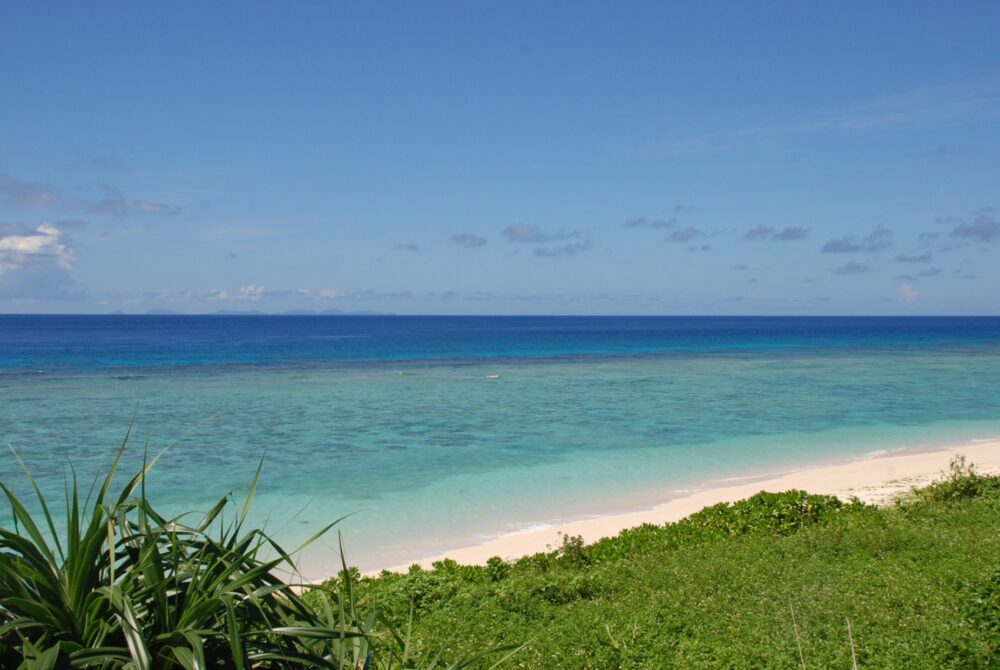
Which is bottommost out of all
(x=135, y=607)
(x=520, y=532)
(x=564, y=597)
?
(x=520, y=532)

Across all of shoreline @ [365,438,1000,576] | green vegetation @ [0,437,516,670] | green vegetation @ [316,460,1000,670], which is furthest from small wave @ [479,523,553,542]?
green vegetation @ [0,437,516,670]

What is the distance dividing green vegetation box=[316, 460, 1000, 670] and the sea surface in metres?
2.54

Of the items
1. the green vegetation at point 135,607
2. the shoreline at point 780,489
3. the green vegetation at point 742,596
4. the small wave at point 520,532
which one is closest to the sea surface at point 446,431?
the small wave at point 520,532

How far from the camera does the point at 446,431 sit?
21.2 metres

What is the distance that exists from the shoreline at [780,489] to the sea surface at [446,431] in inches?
18.5

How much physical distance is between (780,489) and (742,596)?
8520 mm

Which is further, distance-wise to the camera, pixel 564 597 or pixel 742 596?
pixel 564 597

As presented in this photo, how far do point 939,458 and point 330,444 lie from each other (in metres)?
14.3

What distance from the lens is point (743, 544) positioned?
26.3 feet

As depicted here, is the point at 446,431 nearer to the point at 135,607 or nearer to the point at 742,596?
the point at 742,596

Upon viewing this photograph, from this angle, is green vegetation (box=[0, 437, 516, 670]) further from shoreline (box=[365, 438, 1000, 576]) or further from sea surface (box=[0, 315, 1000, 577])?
shoreline (box=[365, 438, 1000, 576])

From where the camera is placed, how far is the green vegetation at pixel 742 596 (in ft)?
16.6

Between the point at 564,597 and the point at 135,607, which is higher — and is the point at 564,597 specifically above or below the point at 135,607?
below

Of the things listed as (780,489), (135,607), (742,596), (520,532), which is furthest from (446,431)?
(135,607)
